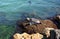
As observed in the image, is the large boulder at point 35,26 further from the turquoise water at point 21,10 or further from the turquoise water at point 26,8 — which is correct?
the turquoise water at point 26,8

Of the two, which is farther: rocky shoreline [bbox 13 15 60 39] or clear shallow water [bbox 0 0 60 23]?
clear shallow water [bbox 0 0 60 23]

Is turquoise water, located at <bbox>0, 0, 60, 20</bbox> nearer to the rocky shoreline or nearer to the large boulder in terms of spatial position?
the rocky shoreline

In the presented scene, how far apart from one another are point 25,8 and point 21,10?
1.48 ft

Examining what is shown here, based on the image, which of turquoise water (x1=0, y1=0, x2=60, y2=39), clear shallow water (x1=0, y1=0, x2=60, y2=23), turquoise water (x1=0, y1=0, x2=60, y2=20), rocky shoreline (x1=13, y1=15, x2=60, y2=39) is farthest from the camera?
turquoise water (x1=0, y1=0, x2=60, y2=20)

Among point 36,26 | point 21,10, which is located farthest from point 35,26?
point 21,10

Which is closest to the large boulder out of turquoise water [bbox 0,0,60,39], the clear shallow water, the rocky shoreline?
the rocky shoreline

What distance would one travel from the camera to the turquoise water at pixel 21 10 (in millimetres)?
12697

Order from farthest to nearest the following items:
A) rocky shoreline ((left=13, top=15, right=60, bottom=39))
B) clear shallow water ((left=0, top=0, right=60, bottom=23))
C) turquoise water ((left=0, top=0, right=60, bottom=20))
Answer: turquoise water ((left=0, top=0, right=60, bottom=20))
clear shallow water ((left=0, top=0, right=60, bottom=23))
rocky shoreline ((left=13, top=15, right=60, bottom=39))

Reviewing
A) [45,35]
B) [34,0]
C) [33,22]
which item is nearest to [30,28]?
[33,22]

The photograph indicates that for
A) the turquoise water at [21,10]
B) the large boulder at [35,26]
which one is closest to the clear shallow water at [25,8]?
the turquoise water at [21,10]

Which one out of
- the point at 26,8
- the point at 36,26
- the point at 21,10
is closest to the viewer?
the point at 36,26

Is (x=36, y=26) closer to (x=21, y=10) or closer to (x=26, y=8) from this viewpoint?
(x=21, y=10)

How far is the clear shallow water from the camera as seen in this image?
14.4m

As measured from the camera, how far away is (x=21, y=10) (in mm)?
15492
